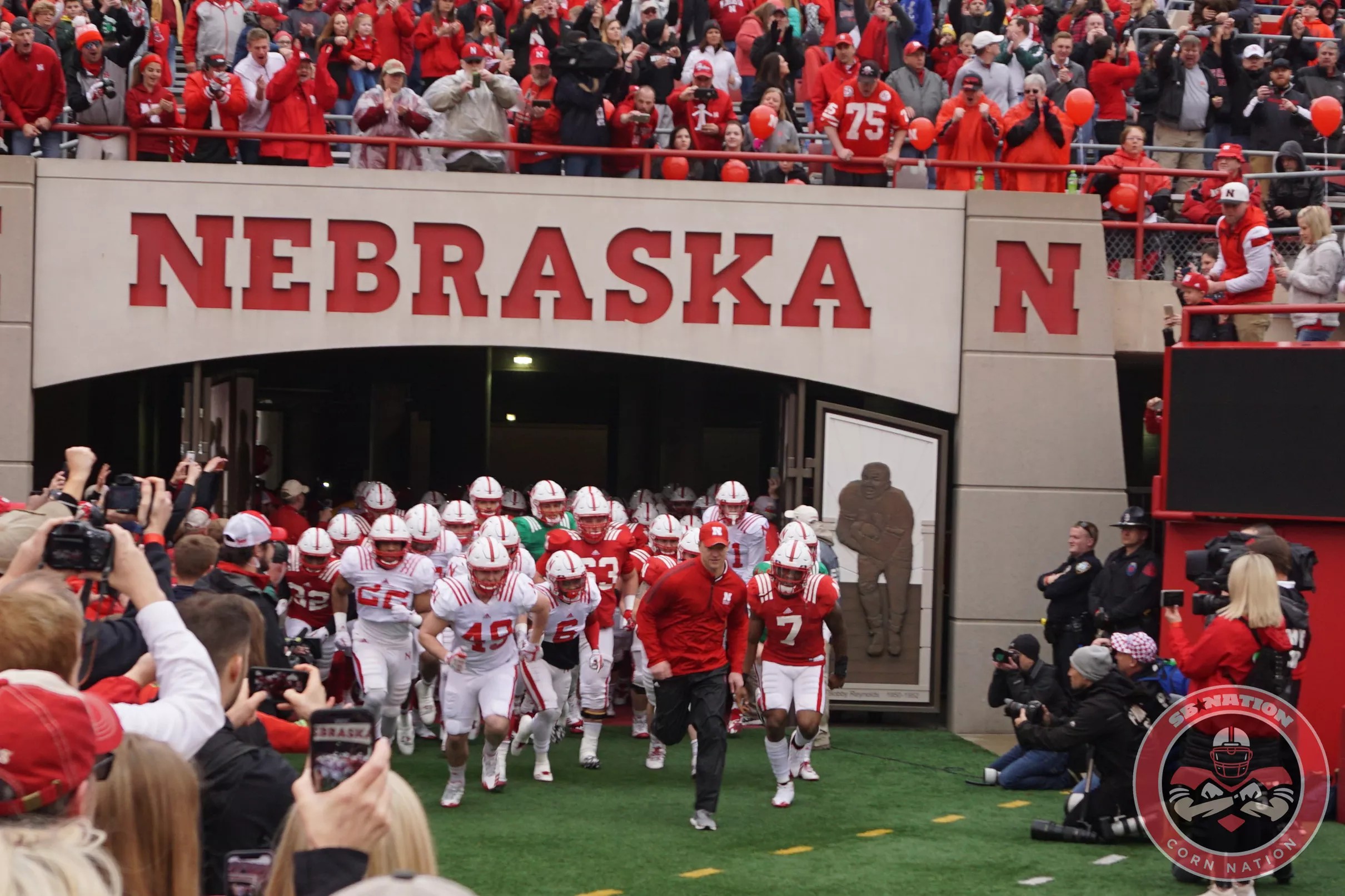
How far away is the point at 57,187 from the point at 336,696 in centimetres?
499

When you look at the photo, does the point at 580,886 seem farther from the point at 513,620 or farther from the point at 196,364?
the point at 196,364

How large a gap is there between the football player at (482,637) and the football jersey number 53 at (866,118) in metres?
5.59

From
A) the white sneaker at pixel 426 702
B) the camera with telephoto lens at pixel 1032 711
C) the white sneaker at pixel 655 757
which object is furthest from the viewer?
the white sneaker at pixel 426 702

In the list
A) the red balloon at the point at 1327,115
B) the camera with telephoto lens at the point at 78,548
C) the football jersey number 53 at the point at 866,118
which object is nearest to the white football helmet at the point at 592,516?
the football jersey number 53 at the point at 866,118

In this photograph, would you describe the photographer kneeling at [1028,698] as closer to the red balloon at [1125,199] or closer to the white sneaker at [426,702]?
the white sneaker at [426,702]

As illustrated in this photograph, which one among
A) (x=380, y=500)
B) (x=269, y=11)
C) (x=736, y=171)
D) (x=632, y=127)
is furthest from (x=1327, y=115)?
(x=269, y=11)

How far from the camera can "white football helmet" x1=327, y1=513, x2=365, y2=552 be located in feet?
43.0

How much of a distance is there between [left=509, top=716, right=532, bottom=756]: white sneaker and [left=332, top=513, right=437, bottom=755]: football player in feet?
2.78

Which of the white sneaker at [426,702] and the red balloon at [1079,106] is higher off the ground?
the red balloon at [1079,106]

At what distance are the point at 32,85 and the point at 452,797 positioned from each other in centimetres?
719

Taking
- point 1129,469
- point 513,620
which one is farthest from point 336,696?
point 1129,469

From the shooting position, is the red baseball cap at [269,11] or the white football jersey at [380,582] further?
the red baseball cap at [269,11]

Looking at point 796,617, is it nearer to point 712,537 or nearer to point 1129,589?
point 712,537

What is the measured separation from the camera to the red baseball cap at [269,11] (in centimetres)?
1515
